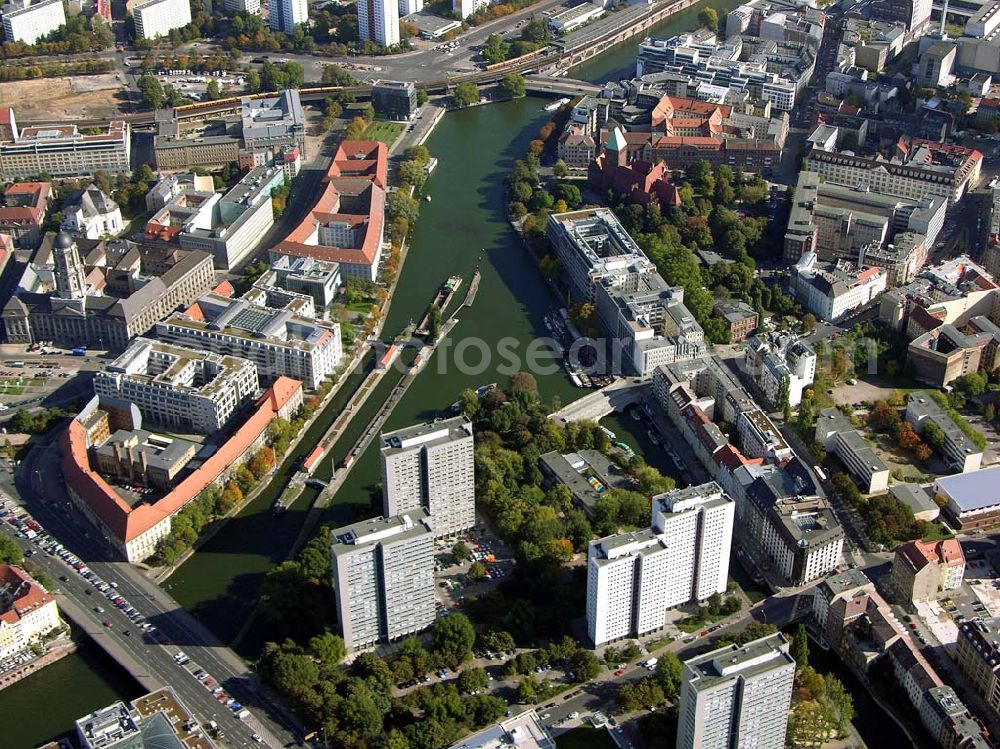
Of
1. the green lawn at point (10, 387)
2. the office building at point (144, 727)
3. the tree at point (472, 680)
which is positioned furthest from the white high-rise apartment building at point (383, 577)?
the green lawn at point (10, 387)

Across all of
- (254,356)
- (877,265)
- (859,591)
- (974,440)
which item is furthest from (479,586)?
(877,265)

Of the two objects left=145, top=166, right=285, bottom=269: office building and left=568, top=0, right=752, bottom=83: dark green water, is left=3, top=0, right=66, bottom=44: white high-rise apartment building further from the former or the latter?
left=568, top=0, right=752, bottom=83: dark green water

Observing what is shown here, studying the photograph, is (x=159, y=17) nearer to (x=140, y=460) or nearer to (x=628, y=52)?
(x=628, y=52)

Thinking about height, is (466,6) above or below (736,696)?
above

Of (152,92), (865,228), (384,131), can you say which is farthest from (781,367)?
(152,92)

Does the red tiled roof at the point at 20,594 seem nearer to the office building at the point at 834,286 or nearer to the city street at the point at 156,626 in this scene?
the city street at the point at 156,626

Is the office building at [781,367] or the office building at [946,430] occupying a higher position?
the office building at [781,367]
